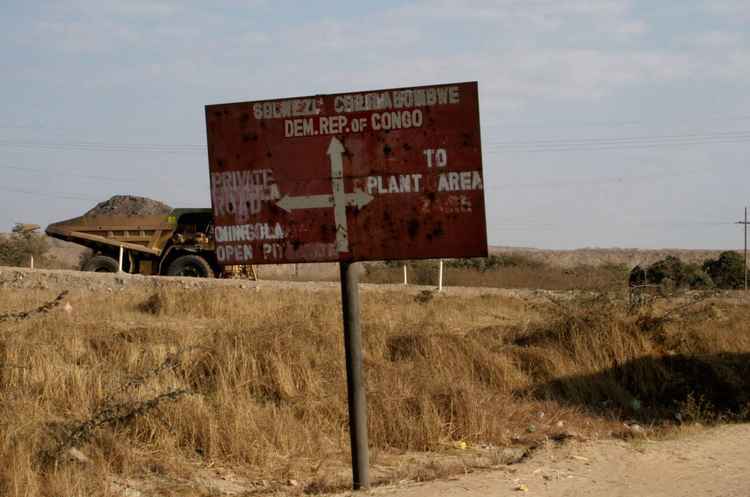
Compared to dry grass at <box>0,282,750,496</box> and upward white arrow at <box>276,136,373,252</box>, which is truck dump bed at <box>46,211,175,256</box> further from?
upward white arrow at <box>276,136,373,252</box>

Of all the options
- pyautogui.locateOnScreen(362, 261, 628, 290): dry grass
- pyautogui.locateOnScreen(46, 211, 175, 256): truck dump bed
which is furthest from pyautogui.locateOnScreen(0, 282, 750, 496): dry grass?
pyautogui.locateOnScreen(362, 261, 628, 290): dry grass

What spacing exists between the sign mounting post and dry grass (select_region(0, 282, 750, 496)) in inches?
75.2

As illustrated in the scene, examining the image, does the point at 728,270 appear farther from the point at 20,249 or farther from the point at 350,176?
the point at 350,176

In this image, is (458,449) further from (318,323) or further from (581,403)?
(318,323)

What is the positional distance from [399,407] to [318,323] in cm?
329

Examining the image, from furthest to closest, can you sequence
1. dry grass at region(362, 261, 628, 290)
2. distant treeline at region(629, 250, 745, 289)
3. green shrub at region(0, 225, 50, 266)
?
green shrub at region(0, 225, 50, 266) → dry grass at region(362, 261, 628, 290) → distant treeline at region(629, 250, 745, 289)

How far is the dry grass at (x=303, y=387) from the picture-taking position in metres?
7.86

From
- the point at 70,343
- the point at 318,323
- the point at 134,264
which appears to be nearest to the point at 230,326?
the point at 318,323

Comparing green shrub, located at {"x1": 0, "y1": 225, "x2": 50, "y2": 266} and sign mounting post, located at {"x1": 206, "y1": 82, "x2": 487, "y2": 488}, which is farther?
green shrub, located at {"x1": 0, "y1": 225, "x2": 50, "y2": 266}

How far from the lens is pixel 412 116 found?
656cm

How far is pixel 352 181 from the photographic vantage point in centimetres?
665

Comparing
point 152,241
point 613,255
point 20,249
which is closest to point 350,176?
point 152,241

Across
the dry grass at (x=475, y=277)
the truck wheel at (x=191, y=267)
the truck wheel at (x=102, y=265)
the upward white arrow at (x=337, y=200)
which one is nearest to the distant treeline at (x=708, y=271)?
the dry grass at (x=475, y=277)

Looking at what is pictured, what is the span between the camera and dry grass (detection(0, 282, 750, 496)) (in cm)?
786
